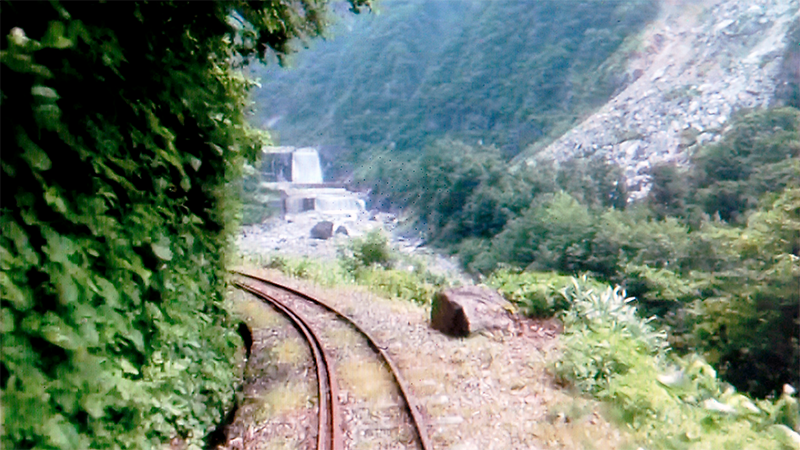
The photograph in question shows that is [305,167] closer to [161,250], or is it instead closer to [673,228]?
[673,228]

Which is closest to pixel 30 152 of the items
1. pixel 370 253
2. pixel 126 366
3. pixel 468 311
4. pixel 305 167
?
pixel 126 366

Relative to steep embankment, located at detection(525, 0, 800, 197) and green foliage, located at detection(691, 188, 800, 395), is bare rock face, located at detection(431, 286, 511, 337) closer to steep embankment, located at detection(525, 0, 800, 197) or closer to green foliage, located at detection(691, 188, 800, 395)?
green foliage, located at detection(691, 188, 800, 395)

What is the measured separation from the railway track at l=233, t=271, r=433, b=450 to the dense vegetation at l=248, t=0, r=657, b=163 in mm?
35173

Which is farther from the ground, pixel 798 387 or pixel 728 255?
pixel 728 255

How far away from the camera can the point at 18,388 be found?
6.88 feet

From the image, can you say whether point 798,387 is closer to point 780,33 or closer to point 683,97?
point 683,97

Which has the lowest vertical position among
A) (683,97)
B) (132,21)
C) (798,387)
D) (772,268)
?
(798,387)

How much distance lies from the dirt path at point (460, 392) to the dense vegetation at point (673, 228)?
2.22 metres

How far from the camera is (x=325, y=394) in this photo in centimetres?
581

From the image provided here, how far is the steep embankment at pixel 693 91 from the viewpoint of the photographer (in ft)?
93.7

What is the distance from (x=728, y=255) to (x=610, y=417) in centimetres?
1059

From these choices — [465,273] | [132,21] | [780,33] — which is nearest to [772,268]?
[132,21]

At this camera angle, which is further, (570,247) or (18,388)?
(570,247)

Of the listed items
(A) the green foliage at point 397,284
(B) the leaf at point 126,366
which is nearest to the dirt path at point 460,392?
(B) the leaf at point 126,366
